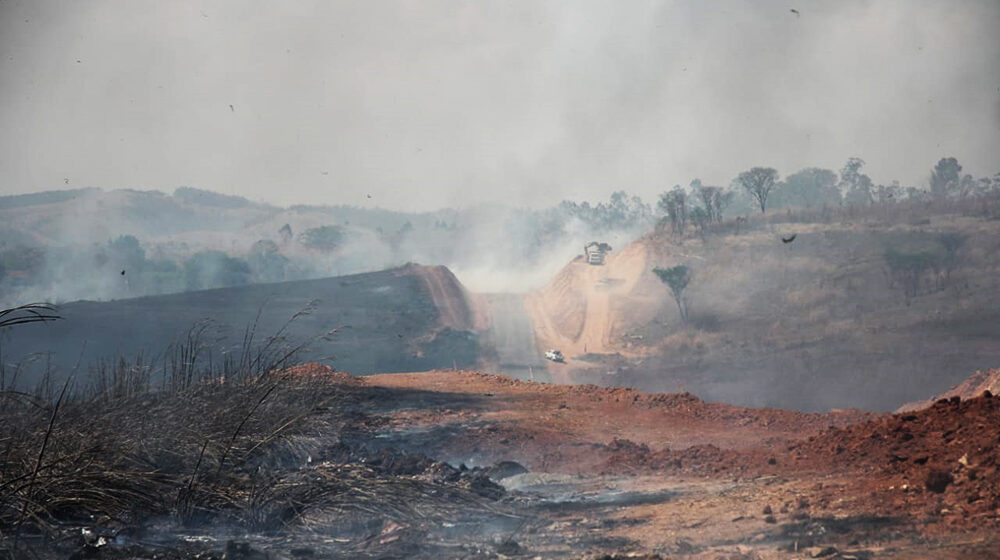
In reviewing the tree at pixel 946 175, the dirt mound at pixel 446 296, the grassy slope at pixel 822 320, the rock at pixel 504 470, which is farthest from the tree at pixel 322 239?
the rock at pixel 504 470

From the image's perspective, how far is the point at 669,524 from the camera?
25.5ft

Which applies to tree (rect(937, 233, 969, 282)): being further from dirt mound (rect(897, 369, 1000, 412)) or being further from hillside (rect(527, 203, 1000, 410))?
dirt mound (rect(897, 369, 1000, 412))

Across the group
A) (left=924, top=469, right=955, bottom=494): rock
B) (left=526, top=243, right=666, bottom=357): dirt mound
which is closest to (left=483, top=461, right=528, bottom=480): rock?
(left=924, top=469, right=955, bottom=494): rock

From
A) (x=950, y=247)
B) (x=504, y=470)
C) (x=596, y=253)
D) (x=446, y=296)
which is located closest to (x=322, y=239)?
(x=596, y=253)

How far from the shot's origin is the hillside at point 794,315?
87.4ft

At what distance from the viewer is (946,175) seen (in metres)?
60.8

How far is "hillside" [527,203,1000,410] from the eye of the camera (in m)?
26.6

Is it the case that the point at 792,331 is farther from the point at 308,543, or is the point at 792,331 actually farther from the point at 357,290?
the point at 308,543

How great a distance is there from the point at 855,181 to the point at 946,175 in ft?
29.0

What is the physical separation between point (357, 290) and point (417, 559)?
33.2 m

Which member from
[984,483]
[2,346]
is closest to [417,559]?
[984,483]

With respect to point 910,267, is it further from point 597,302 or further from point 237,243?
point 237,243

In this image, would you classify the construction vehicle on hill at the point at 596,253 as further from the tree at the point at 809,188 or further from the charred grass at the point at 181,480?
the charred grass at the point at 181,480

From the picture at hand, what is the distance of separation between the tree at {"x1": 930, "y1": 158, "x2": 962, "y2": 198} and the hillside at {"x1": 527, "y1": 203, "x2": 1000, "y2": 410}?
22201 millimetres
